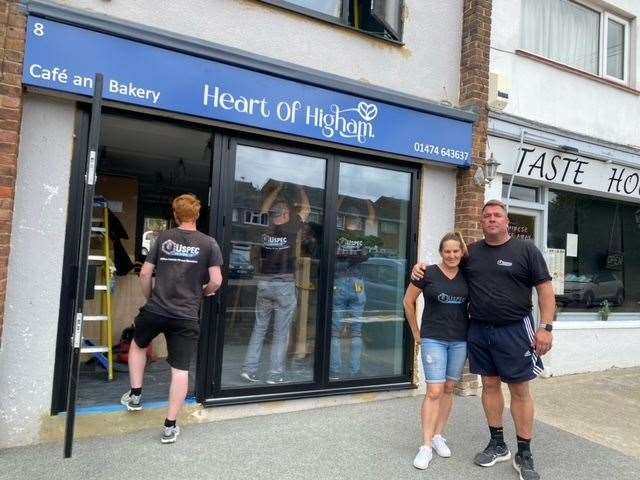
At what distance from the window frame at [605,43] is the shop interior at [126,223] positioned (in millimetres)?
5725

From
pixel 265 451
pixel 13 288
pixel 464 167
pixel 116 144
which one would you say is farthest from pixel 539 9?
pixel 13 288

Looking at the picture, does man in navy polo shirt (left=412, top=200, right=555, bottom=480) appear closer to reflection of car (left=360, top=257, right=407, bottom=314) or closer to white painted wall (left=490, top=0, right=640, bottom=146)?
reflection of car (left=360, top=257, right=407, bottom=314)

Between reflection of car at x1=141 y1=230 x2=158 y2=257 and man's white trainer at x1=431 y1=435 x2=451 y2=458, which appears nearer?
man's white trainer at x1=431 y1=435 x2=451 y2=458

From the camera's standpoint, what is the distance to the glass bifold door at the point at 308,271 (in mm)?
4500

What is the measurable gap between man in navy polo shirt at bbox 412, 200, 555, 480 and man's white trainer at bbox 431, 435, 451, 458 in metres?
0.22

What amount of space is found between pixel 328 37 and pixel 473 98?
175 cm

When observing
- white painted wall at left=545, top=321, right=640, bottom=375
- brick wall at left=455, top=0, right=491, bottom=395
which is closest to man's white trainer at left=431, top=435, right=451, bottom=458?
brick wall at left=455, top=0, right=491, bottom=395

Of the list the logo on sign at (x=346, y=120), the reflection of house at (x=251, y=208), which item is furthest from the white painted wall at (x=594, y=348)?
the reflection of house at (x=251, y=208)

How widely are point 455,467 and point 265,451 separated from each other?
1381 mm

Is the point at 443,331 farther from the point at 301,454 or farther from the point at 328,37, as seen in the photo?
the point at 328,37

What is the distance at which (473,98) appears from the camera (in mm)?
5465

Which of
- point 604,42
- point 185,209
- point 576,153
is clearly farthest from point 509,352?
point 604,42

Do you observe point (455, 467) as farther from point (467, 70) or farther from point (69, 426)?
point (467, 70)

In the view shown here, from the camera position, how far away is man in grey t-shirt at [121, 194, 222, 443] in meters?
3.73
